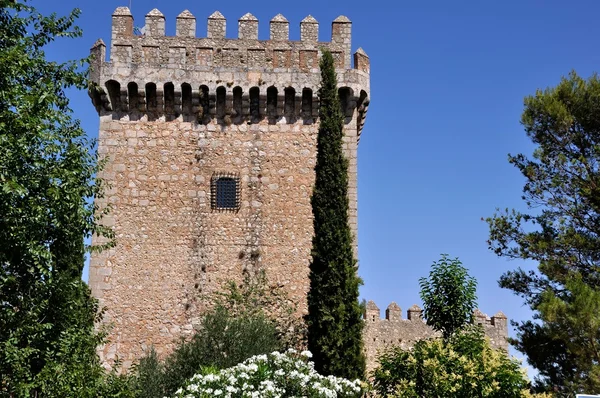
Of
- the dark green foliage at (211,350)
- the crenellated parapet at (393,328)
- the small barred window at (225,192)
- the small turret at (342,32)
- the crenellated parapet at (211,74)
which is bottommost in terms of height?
the dark green foliage at (211,350)

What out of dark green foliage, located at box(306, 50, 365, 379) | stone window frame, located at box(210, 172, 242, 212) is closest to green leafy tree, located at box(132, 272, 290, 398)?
dark green foliage, located at box(306, 50, 365, 379)

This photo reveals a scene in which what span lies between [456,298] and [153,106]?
8.44m

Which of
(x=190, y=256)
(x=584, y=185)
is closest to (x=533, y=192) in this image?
(x=584, y=185)

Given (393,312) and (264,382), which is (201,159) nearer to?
(264,382)

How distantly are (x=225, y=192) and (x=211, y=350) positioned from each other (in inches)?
167

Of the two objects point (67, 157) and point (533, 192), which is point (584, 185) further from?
point (67, 157)

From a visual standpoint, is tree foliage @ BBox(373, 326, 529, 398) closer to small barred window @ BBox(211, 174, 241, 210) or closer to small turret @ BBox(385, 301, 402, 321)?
small barred window @ BBox(211, 174, 241, 210)

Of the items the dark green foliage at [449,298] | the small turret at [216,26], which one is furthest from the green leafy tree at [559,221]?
the small turret at [216,26]

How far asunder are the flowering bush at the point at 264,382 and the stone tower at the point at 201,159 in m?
5.11

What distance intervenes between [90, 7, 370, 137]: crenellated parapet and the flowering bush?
757cm

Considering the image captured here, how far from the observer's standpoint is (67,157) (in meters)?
12.5

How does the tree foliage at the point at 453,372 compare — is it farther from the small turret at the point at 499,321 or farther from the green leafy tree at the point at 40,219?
the small turret at the point at 499,321

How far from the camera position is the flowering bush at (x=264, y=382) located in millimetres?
11305

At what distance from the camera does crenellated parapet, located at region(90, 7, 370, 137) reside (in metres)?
17.9
